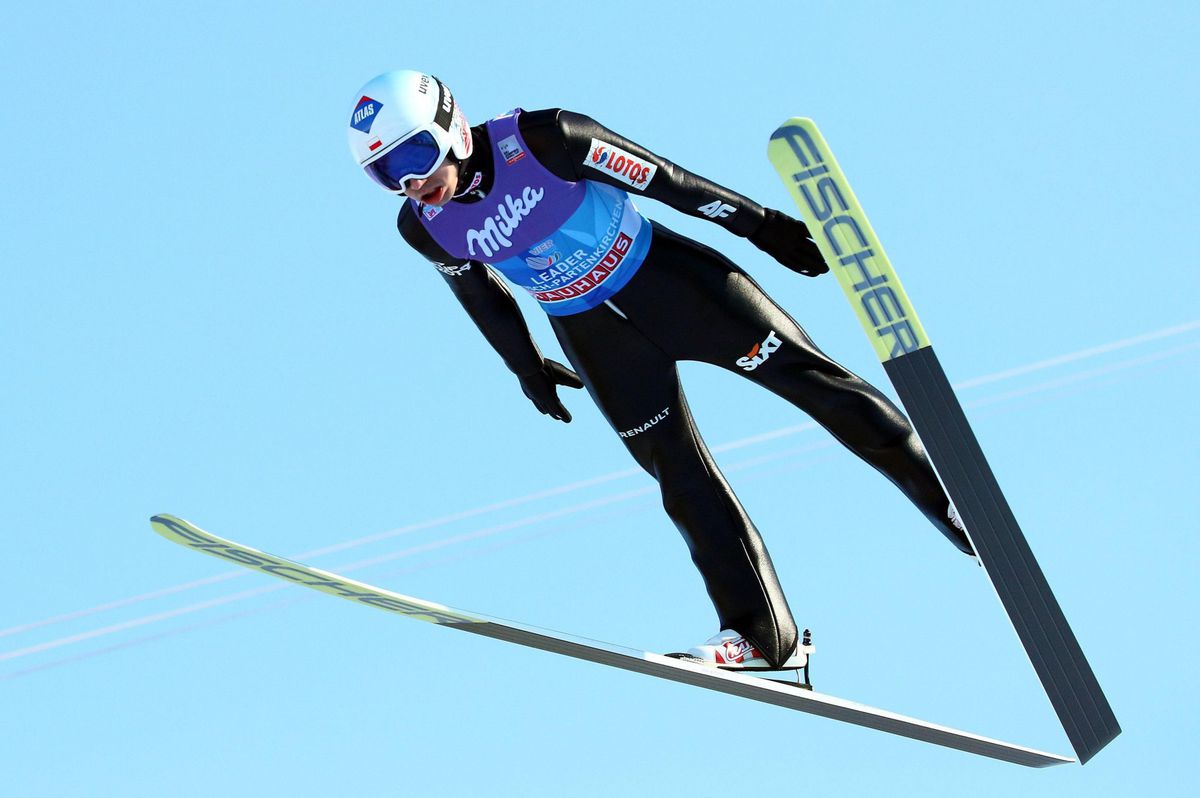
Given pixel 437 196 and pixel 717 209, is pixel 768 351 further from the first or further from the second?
pixel 437 196

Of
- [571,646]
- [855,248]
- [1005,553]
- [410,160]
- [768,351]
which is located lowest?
[1005,553]

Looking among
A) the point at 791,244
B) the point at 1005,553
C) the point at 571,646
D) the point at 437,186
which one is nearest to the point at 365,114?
the point at 437,186

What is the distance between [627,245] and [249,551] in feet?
6.09

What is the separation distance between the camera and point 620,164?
19.7 ft

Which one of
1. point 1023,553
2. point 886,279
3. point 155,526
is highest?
point 155,526

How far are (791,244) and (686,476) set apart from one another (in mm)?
994

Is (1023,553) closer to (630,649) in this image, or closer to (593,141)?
(630,649)

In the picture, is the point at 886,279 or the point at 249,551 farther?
the point at 249,551

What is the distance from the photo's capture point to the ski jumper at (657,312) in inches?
239

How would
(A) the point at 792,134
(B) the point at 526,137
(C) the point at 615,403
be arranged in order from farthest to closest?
(C) the point at 615,403
(B) the point at 526,137
(A) the point at 792,134

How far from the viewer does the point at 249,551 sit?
6.46 meters

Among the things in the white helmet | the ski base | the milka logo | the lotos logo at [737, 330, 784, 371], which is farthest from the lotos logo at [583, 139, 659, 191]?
the ski base

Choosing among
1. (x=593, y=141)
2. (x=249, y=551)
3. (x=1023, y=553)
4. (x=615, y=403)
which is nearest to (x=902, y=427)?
(x=1023, y=553)

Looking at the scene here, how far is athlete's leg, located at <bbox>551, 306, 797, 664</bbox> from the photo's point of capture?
636 centimetres
